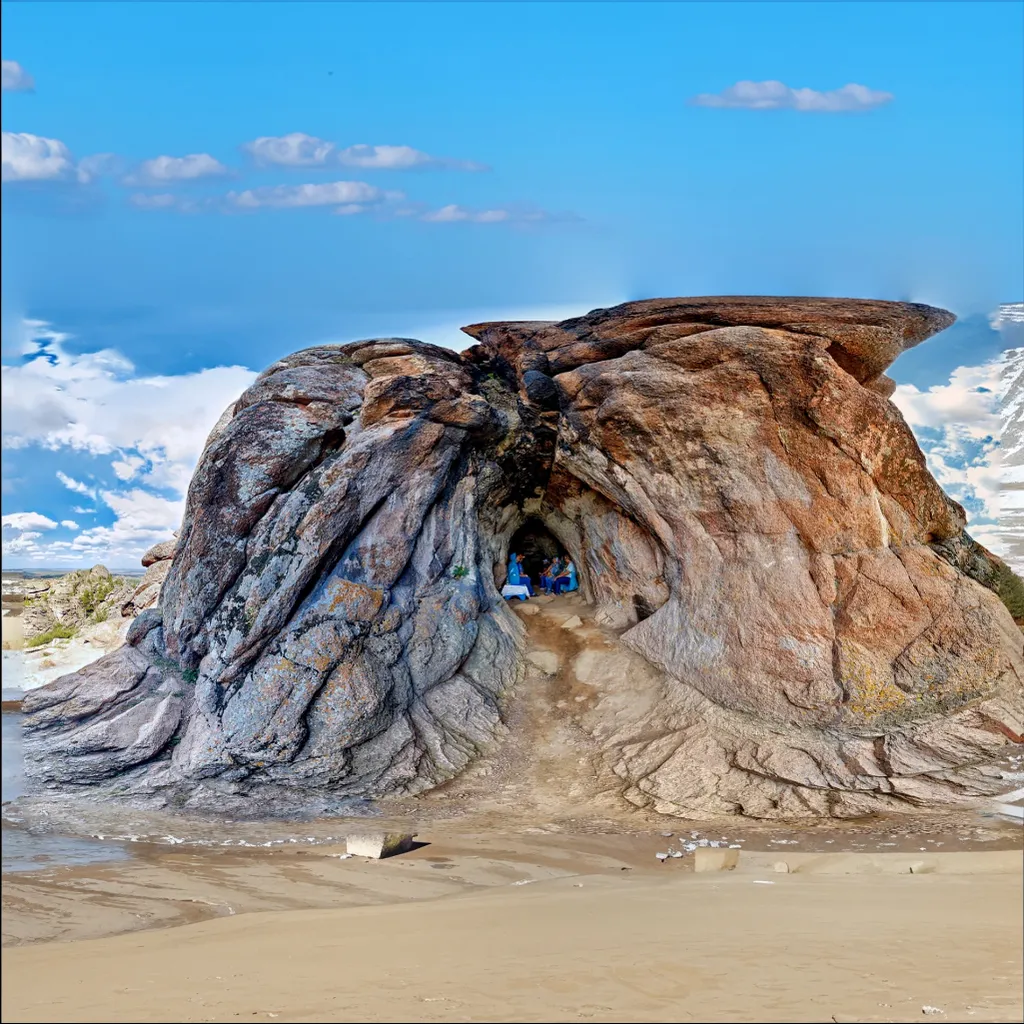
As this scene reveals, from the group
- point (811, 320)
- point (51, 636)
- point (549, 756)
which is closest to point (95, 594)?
point (51, 636)

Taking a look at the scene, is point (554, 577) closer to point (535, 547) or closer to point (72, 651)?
point (535, 547)

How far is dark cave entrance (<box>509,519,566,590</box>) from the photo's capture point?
20609 mm

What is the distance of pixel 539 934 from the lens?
8.45m

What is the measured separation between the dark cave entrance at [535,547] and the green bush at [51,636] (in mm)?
11310

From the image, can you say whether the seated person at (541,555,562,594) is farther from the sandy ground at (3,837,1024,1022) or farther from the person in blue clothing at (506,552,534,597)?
the sandy ground at (3,837,1024,1022)

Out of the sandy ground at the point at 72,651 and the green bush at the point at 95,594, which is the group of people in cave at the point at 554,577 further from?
the green bush at the point at 95,594

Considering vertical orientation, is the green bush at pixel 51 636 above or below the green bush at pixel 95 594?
below

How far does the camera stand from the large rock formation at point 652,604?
14453 mm

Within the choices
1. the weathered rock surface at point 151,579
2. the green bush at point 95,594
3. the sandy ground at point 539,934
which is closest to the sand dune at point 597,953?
the sandy ground at point 539,934

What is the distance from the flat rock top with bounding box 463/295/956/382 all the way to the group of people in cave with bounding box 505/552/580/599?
461cm

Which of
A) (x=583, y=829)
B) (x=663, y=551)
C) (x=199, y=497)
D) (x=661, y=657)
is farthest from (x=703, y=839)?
(x=199, y=497)

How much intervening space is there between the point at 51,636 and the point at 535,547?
12.5 m

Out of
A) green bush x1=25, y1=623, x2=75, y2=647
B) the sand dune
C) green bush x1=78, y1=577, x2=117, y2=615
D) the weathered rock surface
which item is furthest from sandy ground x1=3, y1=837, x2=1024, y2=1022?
green bush x1=78, y1=577, x2=117, y2=615

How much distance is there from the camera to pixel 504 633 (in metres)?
17.5
